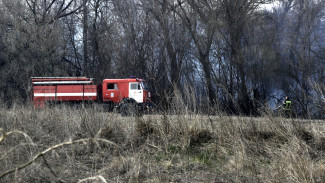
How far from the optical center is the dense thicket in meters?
24.3

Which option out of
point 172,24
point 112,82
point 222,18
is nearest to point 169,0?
point 172,24

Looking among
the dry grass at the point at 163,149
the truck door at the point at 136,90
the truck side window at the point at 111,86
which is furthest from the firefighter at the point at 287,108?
the truck side window at the point at 111,86

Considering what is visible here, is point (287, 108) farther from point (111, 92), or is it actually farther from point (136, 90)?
point (111, 92)

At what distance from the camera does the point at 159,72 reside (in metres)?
27.0

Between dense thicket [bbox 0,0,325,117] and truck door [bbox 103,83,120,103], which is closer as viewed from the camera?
truck door [bbox 103,83,120,103]

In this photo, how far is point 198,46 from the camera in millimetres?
25859

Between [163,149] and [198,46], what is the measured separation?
21.0 m

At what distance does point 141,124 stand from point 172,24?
74.6 ft

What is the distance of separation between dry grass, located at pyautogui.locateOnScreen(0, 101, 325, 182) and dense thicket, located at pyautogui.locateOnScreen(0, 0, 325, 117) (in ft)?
50.9

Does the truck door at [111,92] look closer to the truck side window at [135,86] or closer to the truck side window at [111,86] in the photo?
the truck side window at [111,86]

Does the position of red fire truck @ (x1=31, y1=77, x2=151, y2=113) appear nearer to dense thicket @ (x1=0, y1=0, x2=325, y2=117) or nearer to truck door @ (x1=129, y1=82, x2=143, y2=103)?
truck door @ (x1=129, y1=82, x2=143, y2=103)

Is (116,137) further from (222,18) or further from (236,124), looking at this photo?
(222,18)

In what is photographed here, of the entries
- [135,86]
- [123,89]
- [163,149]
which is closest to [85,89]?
[123,89]

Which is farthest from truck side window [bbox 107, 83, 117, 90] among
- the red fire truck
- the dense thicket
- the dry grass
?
the dry grass
